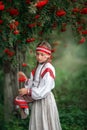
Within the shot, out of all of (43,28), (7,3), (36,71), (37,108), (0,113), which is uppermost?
(7,3)

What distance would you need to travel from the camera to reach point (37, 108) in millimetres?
6094

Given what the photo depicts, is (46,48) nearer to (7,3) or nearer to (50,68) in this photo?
(50,68)

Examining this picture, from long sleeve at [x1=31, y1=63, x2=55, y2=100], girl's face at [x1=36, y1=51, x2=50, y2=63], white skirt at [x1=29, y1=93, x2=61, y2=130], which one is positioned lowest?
white skirt at [x1=29, y1=93, x2=61, y2=130]

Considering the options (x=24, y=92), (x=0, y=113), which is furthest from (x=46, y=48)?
(x=0, y=113)

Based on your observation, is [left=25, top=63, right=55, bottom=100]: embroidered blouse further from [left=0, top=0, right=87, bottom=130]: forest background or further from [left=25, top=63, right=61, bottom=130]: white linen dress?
[left=0, top=0, right=87, bottom=130]: forest background

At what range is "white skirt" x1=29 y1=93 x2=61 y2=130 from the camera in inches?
239

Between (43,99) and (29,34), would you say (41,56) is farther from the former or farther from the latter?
(29,34)

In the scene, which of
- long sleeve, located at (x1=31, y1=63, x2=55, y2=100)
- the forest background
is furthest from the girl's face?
the forest background

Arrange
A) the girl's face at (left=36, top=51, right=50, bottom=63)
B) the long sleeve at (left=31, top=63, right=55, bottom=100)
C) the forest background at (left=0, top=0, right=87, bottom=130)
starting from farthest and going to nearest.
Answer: the forest background at (left=0, top=0, right=87, bottom=130)
the girl's face at (left=36, top=51, right=50, bottom=63)
the long sleeve at (left=31, top=63, right=55, bottom=100)

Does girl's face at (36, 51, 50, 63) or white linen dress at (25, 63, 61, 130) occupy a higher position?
girl's face at (36, 51, 50, 63)

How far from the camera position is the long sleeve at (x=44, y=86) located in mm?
5824

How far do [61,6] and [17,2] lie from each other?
760 millimetres

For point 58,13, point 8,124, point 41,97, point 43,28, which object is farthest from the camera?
point 8,124

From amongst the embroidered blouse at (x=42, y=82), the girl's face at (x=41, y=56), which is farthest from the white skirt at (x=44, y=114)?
the girl's face at (x=41, y=56)
